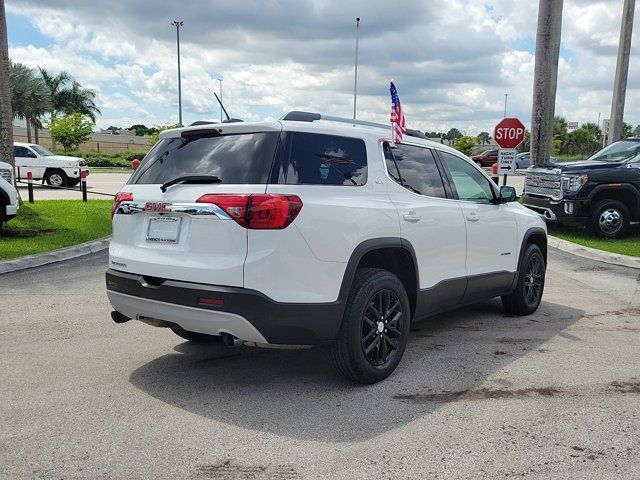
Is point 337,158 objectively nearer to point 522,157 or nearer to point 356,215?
point 356,215

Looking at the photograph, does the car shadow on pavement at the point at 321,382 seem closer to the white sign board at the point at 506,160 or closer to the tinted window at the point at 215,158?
the tinted window at the point at 215,158

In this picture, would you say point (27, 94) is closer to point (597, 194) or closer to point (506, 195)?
point (597, 194)

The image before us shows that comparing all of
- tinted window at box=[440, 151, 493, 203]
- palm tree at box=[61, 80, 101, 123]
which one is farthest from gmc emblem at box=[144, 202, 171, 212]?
palm tree at box=[61, 80, 101, 123]

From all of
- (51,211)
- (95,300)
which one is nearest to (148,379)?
(95,300)

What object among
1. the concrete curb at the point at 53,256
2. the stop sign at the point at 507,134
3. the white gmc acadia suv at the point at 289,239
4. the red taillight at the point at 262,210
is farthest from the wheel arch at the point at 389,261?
the stop sign at the point at 507,134

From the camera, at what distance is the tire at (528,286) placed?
21.0 ft

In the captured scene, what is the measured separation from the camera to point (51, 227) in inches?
457

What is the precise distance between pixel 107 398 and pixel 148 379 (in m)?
0.42

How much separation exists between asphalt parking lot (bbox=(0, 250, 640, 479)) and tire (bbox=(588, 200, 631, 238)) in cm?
636

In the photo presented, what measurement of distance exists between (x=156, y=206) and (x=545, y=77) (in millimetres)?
12448

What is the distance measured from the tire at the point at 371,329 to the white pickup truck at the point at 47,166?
21.1 m

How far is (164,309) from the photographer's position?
4.05 m

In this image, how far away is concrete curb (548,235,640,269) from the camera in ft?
32.6

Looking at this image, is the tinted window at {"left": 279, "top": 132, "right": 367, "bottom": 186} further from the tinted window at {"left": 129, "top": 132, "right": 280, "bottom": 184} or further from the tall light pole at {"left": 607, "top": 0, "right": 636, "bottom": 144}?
the tall light pole at {"left": 607, "top": 0, "right": 636, "bottom": 144}
